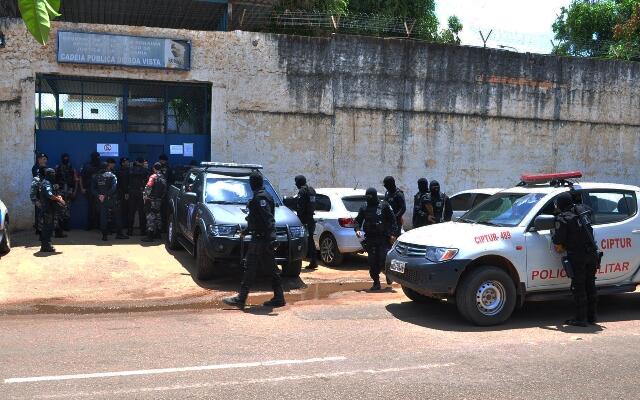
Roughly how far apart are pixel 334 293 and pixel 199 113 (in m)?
7.50

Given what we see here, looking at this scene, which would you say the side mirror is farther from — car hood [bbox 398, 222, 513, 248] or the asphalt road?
the asphalt road

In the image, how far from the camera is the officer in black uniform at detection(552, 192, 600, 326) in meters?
7.27

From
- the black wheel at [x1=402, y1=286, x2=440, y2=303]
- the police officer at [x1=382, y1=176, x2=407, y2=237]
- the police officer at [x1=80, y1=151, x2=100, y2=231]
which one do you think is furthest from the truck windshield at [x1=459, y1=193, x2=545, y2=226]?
the police officer at [x1=80, y1=151, x2=100, y2=231]

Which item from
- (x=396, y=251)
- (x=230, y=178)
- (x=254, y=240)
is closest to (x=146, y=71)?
(x=230, y=178)

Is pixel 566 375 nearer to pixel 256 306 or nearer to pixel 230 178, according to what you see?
pixel 256 306

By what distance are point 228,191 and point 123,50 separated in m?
5.37

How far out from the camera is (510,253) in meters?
7.37

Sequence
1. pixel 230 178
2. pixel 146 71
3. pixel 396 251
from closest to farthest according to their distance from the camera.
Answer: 1. pixel 396 251
2. pixel 230 178
3. pixel 146 71

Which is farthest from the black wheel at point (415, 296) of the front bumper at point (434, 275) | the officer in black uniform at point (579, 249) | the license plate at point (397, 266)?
the officer in black uniform at point (579, 249)

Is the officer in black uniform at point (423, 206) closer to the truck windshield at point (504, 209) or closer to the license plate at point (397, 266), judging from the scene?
the truck windshield at point (504, 209)

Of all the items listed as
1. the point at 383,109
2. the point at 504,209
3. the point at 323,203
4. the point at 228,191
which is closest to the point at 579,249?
the point at 504,209

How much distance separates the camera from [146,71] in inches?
558

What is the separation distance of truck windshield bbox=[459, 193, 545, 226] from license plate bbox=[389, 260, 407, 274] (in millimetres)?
1205

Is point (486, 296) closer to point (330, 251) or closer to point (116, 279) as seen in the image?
point (330, 251)
